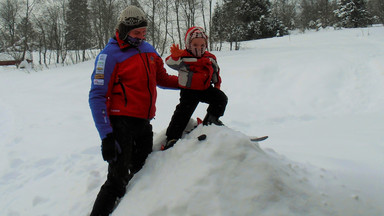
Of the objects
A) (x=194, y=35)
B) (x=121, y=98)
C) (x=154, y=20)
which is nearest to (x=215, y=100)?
(x=194, y=35)

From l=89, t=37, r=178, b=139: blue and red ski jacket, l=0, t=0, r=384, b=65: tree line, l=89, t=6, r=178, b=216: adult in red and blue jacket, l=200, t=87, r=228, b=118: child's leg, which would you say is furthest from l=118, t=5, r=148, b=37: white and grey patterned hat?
l=0, t=0, r=384, b=65: tree line

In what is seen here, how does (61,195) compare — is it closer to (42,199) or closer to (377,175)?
(42,199)

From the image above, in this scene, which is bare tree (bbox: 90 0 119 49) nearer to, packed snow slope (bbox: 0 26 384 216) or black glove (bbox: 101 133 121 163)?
packed snow slope (bbox: 0 26 384 216)

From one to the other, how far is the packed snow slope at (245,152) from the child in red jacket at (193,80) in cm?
35

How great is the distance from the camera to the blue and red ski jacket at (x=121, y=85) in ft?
6.44

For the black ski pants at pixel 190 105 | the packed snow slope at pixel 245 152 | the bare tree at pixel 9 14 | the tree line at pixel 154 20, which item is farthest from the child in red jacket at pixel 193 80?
the bare tree at pixel 9 14

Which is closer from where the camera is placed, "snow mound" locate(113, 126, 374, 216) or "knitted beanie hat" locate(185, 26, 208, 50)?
"snow mound" locate(113, 126, 374, 216)

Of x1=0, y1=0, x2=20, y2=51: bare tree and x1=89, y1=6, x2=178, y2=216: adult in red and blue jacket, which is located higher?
x1=0, y1=0, x2=20, y2=51: bare tree

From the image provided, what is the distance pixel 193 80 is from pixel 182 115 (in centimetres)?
38

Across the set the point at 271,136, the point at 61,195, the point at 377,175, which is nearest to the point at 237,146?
→ the point at 377,175

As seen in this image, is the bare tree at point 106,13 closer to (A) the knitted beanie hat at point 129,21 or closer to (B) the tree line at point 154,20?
(B) the tree line at point 154,20

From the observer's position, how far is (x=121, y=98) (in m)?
2.11

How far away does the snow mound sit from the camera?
56.2 inches

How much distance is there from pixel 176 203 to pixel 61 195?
170 cm
